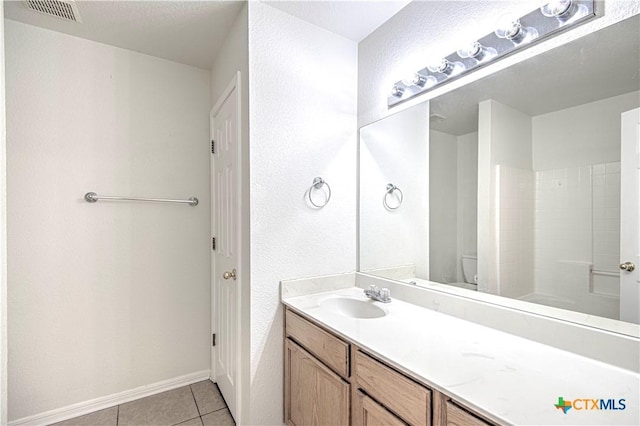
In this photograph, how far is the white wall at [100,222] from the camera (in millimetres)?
1736

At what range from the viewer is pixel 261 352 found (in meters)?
1.58

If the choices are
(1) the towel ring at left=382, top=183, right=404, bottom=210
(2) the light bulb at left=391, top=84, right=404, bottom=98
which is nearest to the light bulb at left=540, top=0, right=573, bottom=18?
(2) the light bulb at left=391, top=84, right=404, bottom=98

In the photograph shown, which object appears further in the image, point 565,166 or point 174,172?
point 174,172

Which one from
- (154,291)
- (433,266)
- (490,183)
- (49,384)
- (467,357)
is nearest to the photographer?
(467,357)

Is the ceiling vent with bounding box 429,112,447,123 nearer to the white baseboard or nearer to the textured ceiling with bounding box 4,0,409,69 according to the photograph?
the textured ceiling with bounding box 4,0,409,69

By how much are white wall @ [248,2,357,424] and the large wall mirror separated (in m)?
0.40

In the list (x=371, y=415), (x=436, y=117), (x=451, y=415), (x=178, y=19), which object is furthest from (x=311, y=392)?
(x=178, y=19)

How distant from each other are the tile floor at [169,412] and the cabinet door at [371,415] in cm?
107

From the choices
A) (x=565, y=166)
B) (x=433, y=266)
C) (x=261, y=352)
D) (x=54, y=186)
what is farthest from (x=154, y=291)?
(x=565, y=166)

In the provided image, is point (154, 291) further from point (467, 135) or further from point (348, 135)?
point (467, 135)

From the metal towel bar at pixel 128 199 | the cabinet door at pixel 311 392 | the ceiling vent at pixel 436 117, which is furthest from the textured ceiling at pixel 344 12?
the cabinet door at pixel 311 392

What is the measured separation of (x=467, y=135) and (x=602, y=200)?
0.57 meters

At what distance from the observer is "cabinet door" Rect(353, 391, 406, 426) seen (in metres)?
0.96

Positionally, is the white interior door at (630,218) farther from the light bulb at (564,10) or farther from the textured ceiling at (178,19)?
the textured ceiling at (178,19)
